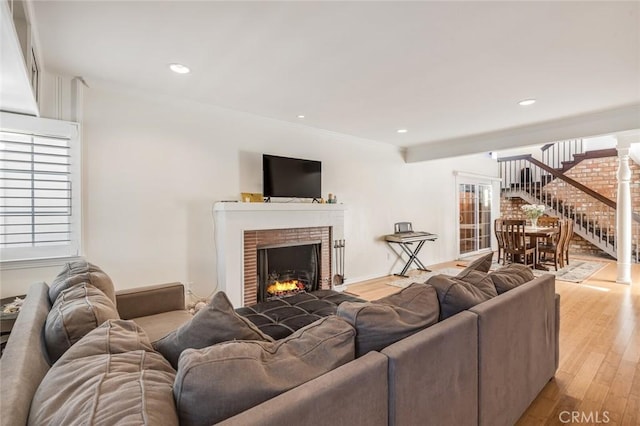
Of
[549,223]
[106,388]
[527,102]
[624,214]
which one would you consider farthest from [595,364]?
[549,223]

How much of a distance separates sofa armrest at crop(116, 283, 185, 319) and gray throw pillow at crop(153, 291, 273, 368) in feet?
4.83

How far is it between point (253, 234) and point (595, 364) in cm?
339

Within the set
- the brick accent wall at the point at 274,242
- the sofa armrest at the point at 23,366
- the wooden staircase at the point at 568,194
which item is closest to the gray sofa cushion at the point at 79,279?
the sofa armrest at the point at 23,366

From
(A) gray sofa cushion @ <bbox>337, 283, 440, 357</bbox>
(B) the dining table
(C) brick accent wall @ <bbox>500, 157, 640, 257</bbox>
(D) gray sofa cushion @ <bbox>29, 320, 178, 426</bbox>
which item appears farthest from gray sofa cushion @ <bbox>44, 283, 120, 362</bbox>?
(C) brick accent wall @ <bbox>500, 157, 640, 257</bbox>

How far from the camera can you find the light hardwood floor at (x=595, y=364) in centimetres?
194

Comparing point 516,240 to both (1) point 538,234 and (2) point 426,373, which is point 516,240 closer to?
(1) point 538,234

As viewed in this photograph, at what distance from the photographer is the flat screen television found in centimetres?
402

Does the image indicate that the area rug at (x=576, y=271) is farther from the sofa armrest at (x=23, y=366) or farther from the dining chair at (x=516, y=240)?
the sofa armrest at (x=23, y=366)

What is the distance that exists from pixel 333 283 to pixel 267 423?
3.93m

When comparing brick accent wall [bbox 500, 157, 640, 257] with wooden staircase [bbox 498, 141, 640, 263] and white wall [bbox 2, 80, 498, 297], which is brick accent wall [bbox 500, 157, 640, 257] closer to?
wooden staircase [bbox 498, 141, 640, 263]

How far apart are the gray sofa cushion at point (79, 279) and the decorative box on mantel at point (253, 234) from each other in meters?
1.53

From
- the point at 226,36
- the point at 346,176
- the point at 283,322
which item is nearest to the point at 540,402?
the point at 283,322

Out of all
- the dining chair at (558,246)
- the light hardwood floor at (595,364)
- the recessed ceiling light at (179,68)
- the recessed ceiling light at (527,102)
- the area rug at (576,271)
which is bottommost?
the light hardwood floor at (595,364)

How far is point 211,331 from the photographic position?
112cm
